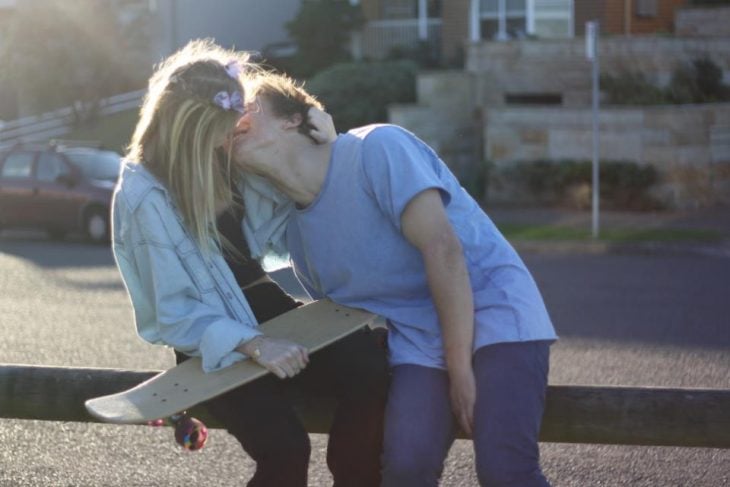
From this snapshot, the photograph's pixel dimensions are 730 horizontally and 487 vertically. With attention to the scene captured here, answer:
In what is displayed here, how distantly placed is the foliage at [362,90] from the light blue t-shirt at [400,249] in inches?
813

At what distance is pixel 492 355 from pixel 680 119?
1763 cm

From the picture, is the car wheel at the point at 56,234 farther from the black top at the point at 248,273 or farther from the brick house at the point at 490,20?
the black top at the point at 248,273

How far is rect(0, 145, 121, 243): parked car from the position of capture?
1970cm

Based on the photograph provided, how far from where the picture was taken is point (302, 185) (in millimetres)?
3789

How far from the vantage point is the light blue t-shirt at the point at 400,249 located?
11.8 ft

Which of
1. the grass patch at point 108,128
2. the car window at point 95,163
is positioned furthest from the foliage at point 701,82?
the grass patch at point 108,128

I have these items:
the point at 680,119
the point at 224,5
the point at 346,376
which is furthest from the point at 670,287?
the point at 224,5

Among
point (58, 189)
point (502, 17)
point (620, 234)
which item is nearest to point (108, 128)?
point (502, 17)

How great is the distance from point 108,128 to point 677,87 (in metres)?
15.3

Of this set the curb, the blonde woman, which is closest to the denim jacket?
the blonde woman

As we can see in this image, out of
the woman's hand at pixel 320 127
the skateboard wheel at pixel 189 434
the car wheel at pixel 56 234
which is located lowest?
the car wheel at pixel 56 234

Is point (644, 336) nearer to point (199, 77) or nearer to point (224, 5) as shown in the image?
point (199, 77)

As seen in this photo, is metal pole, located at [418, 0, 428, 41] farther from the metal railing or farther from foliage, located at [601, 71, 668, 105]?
foliage, located at [601, 71, 668, 105]

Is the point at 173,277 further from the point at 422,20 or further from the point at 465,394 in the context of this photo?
the point at 422,20
